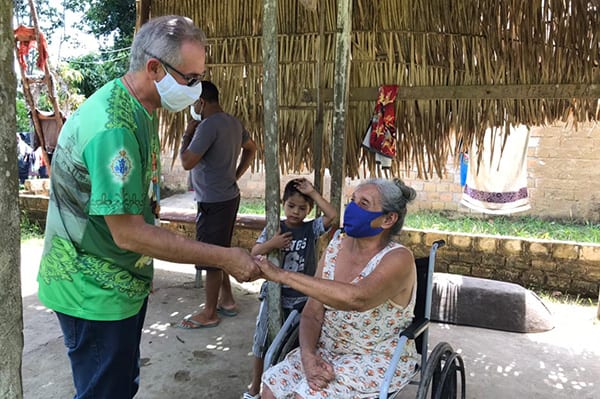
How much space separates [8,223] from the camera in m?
0.97

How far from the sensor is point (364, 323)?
2.04 m

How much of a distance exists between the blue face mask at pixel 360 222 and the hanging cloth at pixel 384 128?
1743mm

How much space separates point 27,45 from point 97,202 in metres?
5.54

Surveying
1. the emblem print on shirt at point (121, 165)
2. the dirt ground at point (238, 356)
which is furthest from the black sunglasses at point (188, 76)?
the dirt ground at point (238, 356)

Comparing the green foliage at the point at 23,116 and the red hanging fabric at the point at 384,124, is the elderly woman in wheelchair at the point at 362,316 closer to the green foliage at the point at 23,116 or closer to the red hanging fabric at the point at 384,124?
the red hanging fabric at the point at 384,124

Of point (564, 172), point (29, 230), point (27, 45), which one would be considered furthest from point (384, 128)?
point (29, 230)

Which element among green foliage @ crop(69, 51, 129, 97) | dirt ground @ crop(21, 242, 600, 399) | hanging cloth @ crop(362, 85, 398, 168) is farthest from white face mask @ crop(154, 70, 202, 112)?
green foliage @ crop(69, 51, 129, 97)

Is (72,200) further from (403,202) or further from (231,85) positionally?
(231,85)

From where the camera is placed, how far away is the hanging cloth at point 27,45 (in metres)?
5.50

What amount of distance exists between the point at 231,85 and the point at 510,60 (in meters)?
2.37

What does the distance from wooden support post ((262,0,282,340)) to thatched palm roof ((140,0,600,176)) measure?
4.85 feet

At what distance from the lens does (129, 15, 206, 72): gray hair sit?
5.01ft

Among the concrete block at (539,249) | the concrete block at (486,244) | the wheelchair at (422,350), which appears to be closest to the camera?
Answer: the wheelchair at (422,350)

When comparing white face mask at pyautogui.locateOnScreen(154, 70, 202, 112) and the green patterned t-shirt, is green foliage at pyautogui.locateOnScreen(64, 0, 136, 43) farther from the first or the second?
the green patterned t-shirt
